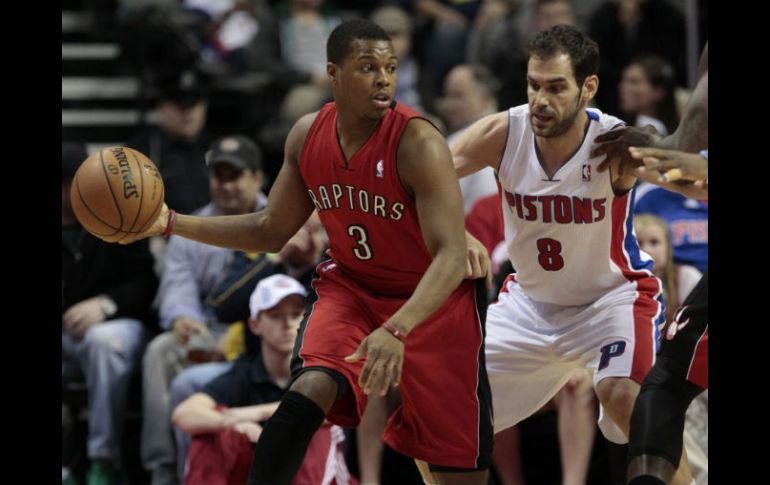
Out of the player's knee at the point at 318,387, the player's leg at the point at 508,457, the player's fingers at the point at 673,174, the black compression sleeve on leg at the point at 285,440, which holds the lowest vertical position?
the player's leg at the point at 508,457

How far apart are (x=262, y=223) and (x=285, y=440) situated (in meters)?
1.03

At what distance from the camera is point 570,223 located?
16.9 feet

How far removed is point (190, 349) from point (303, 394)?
254cm

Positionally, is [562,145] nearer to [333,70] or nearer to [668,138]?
[668,138]

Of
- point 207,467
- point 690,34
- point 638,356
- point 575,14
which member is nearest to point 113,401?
point 207,467

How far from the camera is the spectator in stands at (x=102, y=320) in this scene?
6.69 m

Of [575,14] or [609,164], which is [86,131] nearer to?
[575,14]

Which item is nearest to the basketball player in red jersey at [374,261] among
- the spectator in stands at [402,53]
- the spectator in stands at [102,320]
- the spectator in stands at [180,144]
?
the spectator in stands at [102,320]

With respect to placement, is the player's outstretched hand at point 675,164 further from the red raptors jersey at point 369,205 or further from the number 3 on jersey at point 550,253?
the red raptors jersey at point 369,205

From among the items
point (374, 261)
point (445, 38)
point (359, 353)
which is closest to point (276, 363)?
point (374, 261)

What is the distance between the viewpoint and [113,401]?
6.73 meters

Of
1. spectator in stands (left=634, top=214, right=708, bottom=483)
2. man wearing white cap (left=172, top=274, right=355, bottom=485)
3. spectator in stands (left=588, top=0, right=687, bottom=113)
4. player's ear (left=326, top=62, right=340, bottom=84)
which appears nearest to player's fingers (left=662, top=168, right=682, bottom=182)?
player's ear (left=326, top=62, right=340, bottom=84)

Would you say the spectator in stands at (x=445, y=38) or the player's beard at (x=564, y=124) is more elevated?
the spectator in stands at (x=445, y=38)

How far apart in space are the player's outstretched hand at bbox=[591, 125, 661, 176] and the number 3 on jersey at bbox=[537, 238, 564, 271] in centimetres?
37
